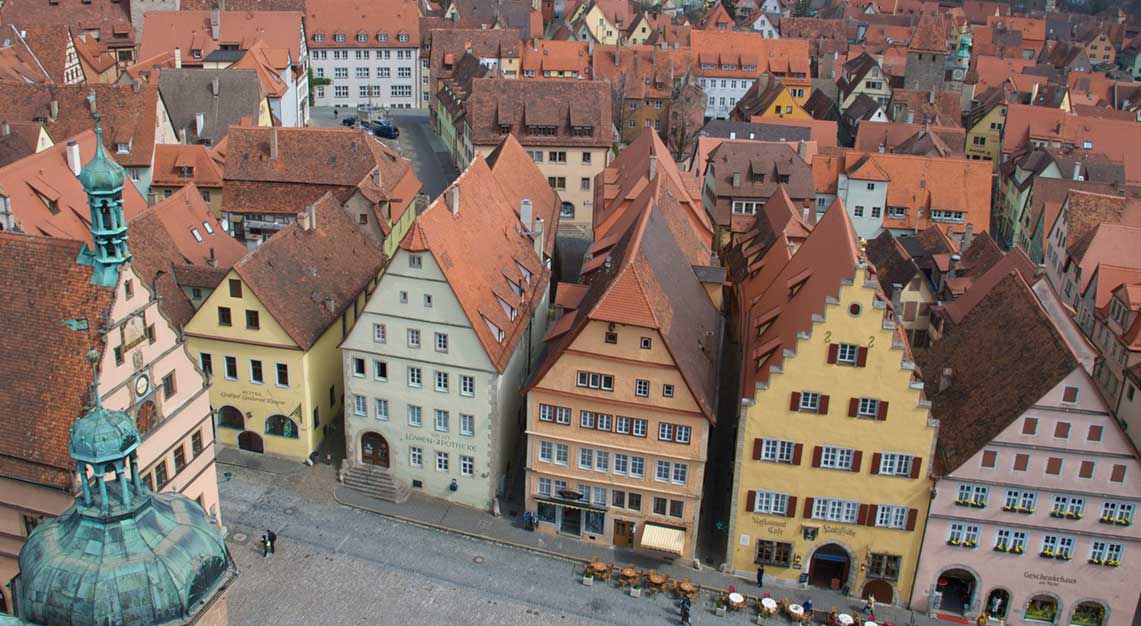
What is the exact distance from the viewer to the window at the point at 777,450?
164 feet

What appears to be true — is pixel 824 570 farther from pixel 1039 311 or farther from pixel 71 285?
pixel 71 285

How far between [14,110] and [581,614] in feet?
198

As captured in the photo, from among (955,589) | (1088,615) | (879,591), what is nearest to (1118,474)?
(1088,615)

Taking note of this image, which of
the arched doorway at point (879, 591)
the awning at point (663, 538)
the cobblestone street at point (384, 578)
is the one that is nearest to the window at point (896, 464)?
the arched doorway at point (879, 591)

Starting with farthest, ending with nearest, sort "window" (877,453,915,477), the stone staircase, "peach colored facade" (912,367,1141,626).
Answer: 1. the stone staircase
2. "window" (877,453,915,477)
3. "peach colored facade" (912,367,1141,626)

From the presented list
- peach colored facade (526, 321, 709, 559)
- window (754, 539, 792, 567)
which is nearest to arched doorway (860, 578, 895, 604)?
window (754, 539, 792, 567)

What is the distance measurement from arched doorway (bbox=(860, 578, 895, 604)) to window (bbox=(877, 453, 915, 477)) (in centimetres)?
569

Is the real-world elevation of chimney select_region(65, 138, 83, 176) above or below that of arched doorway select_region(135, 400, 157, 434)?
above

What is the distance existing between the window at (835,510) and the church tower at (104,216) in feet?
101

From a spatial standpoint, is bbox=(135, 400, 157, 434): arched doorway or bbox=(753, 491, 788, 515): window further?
bbox=(753, 491, 788, 515): window

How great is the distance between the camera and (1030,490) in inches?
1925

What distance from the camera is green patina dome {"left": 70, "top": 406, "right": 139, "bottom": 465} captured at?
2388cm

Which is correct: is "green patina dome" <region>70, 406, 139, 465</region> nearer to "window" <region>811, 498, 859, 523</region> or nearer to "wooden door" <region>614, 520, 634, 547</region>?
"wooden door" <region>614, 520, 634, 547</region>

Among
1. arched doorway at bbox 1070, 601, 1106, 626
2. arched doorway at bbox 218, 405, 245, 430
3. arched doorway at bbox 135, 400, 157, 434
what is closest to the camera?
arched doorway at bbox 135, 400, 157, 434
